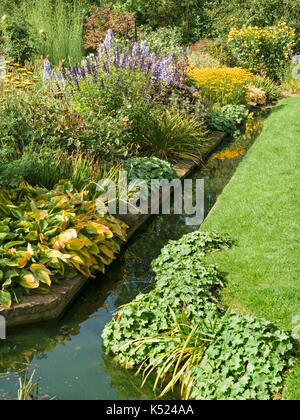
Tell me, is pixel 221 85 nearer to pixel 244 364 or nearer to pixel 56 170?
pixel 56 170

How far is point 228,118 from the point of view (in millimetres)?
9438

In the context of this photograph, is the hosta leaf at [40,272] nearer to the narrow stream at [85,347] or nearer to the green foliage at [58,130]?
the narrow stream at [85,347]

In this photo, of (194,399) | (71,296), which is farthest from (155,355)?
(71,296)

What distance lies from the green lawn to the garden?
0.02 m

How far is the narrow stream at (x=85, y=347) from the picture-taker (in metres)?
2.76

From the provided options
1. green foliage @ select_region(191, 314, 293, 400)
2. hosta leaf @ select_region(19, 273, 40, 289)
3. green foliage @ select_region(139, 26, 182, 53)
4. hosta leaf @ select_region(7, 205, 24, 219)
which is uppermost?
green foliage @ select_region(139, 26, 182, 53)

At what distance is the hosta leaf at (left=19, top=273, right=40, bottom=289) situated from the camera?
3342 millimetres

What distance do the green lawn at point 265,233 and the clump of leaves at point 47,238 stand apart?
1054mm

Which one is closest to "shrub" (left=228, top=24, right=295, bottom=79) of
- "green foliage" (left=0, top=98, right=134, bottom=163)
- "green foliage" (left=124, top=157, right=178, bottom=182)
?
"green foliage" (left=124, top=157, right=178, bottom=182)

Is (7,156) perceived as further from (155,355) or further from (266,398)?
(266,398)

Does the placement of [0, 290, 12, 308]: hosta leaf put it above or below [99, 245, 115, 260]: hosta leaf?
above

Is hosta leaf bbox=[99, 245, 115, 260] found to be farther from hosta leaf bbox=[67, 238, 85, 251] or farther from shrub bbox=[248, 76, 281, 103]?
shrub bbox=[248, 76, 281, 103]

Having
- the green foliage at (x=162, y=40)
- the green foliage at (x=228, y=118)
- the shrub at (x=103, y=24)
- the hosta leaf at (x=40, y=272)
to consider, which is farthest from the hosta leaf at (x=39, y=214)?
the shrub at (x=103, y=24)

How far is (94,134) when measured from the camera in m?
5.32
